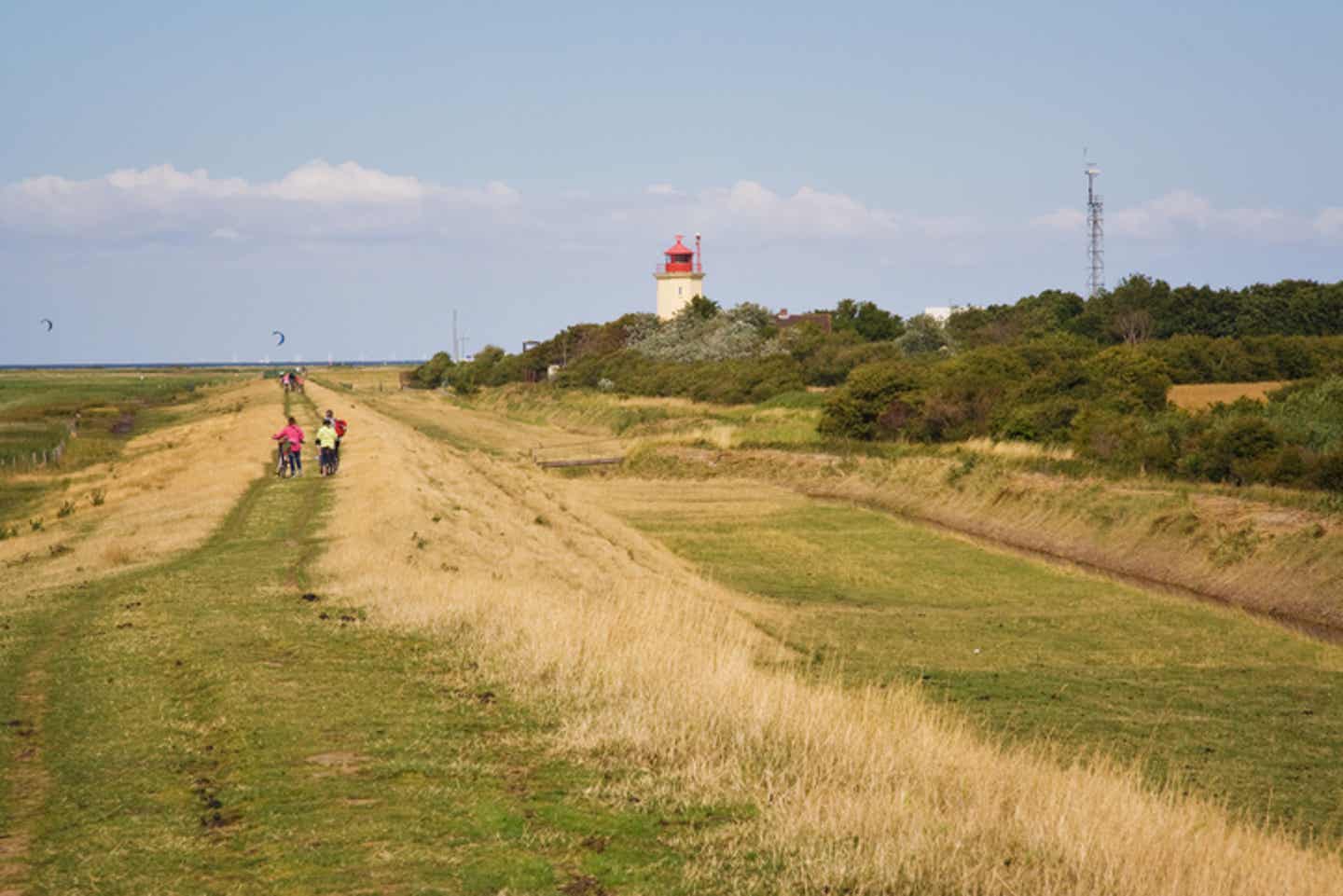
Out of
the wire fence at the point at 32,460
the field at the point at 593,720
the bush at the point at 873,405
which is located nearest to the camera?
the field at the point at 593,720

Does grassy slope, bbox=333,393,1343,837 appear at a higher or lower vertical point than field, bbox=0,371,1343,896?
lower

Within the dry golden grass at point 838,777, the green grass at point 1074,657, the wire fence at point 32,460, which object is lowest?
the green grass at point 1074,657

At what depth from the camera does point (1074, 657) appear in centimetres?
2409

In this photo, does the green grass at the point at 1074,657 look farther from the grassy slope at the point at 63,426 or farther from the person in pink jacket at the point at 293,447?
the grassy slope at the point at 63,426

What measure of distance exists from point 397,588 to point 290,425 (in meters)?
21.5

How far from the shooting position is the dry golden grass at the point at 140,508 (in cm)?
2350

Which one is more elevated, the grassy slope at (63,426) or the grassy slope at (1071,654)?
the grassy slope at (63,426)

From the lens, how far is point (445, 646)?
1457cm

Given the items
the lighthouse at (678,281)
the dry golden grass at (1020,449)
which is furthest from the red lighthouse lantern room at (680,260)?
the dry golden grass at (1020,449)

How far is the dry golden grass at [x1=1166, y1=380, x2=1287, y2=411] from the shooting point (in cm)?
5781

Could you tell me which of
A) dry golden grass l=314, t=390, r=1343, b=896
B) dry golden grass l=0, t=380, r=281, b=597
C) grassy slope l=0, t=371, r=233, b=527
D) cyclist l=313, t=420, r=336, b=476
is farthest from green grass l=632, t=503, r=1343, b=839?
grassy slope l=0, t=371, r=233, b=527

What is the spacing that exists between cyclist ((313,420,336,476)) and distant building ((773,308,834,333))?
72886 mm

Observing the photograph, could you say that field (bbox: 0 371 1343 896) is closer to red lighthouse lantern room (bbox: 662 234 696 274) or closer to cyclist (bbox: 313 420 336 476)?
cyclist (bbox: 313 420 336 476)

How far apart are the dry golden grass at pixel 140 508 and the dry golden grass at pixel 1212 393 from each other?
35531 millimetres
